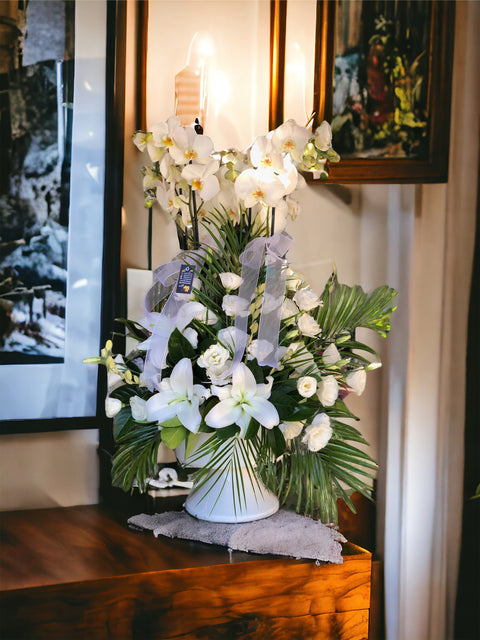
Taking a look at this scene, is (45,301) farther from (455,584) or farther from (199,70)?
(455,584)

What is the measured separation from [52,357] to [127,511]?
38 centimetres

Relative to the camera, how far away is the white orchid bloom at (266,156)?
1252mm

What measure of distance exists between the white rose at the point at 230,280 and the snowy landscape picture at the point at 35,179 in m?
0.45

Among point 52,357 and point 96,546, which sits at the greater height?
point 52,357

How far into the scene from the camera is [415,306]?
1.73m

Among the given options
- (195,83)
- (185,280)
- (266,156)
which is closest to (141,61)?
(195,83)

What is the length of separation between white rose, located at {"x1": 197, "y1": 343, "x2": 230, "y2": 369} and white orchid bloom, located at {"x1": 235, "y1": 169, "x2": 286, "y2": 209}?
308 millimetres

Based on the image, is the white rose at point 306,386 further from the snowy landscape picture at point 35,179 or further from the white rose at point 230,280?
the snowy landscape picture at point 35,179

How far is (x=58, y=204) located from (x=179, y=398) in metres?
0.57

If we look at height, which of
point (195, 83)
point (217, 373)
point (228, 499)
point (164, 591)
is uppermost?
point (195, 83)

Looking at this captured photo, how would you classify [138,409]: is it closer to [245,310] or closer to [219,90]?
[245,310]

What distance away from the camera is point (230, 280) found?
3.93 feet

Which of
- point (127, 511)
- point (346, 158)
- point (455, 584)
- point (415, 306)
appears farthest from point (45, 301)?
point (455, 584)

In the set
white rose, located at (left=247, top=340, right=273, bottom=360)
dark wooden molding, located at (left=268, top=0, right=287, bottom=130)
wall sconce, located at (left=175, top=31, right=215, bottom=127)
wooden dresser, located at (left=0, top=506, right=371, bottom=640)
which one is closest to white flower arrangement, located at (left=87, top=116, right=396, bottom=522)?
white rose, located at (left=247, top=340, right=273, bottom=360)
